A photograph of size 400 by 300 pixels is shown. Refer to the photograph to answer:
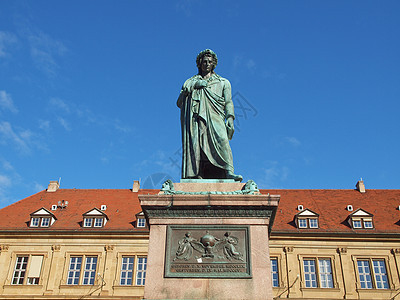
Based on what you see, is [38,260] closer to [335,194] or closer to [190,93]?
[335,194]

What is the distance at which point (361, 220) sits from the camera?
109 ft

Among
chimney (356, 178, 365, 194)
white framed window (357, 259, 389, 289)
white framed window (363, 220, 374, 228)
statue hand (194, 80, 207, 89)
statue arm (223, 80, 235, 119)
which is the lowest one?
statue arm (223, 80, 235, 119)

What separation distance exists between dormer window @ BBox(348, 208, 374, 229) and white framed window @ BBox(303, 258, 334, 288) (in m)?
3.45

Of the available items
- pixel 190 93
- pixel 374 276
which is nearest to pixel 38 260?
pixel 374 276

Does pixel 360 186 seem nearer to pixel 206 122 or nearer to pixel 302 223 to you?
pixel 302 223

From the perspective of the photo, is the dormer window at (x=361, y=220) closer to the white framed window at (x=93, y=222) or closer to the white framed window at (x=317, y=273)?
the white framed window at (x=317, y=273)

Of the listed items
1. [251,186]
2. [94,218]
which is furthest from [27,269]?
[251,186]

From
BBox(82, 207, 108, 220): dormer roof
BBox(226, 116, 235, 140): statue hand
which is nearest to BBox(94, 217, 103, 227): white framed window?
BBox(82, 207, 108, 220): dormer roof

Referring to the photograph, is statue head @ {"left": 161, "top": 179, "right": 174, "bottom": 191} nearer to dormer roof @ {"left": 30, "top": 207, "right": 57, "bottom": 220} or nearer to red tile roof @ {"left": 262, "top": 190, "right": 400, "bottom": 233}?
red tile roof @ {"left": 262, "top": 190, "right": 400, "bottom": 233}

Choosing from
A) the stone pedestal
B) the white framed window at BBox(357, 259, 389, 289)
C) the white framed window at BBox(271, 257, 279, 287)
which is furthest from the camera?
the white framed window at BBox(271, 257, 279, 287)

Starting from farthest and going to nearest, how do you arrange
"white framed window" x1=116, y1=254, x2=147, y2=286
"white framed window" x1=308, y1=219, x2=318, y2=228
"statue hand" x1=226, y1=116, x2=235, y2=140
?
"white framed window" x1=308, y1=219, x2=318, y2=228
"white framed window" x1=116, y1=254, x2=147, y2=286
"statue hand" x1=226, y1=116, x2=235, y2=140

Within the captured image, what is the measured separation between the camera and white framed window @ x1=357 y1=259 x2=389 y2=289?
30.8 metres

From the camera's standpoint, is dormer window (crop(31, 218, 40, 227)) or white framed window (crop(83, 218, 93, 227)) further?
white framed window (crop(83, 218, 93, 227))

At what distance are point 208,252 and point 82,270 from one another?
28.0 meters
